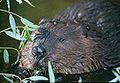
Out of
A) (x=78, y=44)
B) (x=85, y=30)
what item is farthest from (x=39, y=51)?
(x=85, y=30)

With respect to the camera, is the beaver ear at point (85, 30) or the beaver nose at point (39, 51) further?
the beaver ear at point (85, 30)

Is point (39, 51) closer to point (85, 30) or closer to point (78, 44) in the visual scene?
point (78, 44)

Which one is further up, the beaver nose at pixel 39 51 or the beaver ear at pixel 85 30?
the beaver ear at pixel 85 30

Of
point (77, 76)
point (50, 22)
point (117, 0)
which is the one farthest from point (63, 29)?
point (117, 0)

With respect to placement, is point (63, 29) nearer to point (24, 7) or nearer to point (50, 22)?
point (50, 22)

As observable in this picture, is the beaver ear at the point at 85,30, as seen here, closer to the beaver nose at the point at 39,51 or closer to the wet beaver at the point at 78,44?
the wet beaver at the point at 78,44

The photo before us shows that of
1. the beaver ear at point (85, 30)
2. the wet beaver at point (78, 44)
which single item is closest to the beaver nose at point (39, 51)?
the wet beaver at point (78, 44)

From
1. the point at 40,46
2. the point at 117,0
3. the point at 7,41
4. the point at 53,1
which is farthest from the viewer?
the point at 53,1

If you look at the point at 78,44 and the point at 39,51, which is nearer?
the point at 39,51
